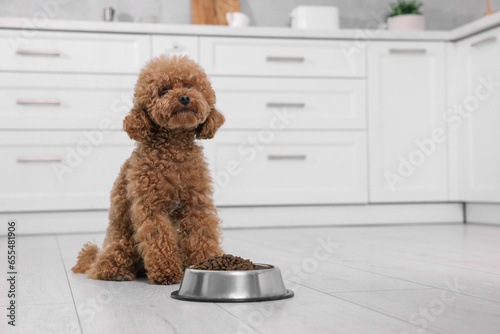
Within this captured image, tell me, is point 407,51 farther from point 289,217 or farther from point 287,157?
point 289,217

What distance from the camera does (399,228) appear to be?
11.5 ft

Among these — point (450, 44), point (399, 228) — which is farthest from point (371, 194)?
point (450, 44)

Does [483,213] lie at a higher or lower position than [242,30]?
lower

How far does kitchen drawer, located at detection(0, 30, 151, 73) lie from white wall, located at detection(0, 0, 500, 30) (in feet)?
2.45

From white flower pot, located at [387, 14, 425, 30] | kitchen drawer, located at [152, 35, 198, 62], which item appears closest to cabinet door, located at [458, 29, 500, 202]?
white flower pot, located at [387, 14, 425, 30]

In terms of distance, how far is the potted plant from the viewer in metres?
4.09

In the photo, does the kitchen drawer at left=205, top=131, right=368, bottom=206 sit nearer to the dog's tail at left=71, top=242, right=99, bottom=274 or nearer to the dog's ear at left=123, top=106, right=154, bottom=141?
the dog's tail at left=71, top=242, right=99, bottom=274

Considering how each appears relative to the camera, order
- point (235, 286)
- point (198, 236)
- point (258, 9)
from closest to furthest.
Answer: point (235, 286) → point (198, 236) → point (258, 9)

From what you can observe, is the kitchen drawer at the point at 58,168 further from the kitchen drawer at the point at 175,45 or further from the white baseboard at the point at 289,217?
the kitchen drawer at the point at 175,45

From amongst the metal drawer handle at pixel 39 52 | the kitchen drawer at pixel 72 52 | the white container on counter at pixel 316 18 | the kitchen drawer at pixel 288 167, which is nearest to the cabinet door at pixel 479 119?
the kitchen drawer at pixel 288 167

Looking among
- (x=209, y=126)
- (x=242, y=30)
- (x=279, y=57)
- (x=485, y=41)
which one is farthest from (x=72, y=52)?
(x=485, y=41)

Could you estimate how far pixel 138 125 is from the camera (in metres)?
1.73

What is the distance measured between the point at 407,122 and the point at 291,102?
712 millimetres

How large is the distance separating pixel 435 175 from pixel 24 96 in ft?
7.72
